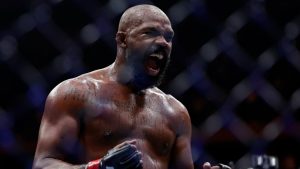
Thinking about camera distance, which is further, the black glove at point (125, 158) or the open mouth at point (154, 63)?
the open mouth at point (154, 63)

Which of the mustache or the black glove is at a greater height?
the mustache

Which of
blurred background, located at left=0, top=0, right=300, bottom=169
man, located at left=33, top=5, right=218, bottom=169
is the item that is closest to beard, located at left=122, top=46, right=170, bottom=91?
man, located at left=33, top=5, right=218, bottom=169

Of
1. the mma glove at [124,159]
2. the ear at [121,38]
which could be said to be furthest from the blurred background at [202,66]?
the mma glove at [124,159]

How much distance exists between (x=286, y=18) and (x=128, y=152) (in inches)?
76.3

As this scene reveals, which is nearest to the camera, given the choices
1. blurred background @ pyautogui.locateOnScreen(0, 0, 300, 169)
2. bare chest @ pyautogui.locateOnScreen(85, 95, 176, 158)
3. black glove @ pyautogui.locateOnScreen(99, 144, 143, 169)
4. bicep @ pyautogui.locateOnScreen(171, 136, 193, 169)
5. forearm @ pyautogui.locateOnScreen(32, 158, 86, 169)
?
black glove @ pyautogui.locateOnScreen(99, 144, 143, 169)

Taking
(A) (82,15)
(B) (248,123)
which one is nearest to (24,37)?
(A) (82,15)

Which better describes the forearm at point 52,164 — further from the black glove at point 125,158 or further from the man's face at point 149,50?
the man's face at point 149,50

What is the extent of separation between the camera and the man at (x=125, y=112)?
1383mm

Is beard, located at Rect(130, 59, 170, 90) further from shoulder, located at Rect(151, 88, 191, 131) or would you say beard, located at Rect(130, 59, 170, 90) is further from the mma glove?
the mma glove

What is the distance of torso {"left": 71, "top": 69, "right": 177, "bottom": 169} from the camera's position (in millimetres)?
1419

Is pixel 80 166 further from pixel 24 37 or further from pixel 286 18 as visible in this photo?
pixel 286 18

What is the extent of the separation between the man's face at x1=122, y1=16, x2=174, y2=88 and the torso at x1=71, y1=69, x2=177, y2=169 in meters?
0.06

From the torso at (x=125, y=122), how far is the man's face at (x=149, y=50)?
59mm

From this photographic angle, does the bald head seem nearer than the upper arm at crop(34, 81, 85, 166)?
No
